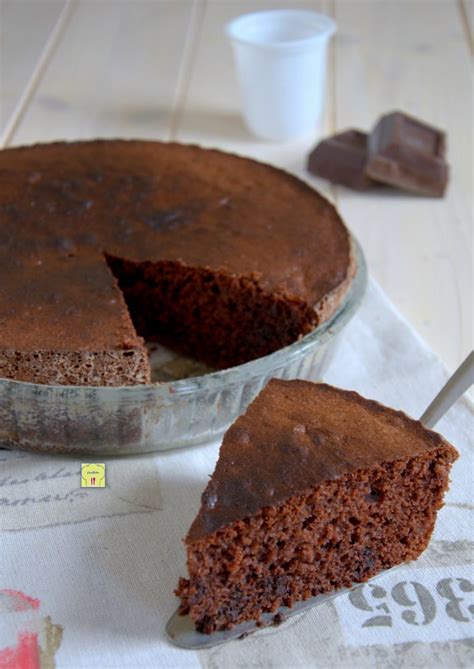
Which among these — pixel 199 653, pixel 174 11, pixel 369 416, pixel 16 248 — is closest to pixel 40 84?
pixel 174 11

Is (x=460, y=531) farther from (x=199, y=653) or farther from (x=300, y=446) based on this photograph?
(x=199, y=653)

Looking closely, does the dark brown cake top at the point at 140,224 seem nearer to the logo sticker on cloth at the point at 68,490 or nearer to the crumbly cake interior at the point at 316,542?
the logo sticker on cloth at the point at 68,490

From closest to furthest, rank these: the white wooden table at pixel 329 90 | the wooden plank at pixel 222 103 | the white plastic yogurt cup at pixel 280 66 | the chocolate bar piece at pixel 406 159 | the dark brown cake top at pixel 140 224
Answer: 1. the dark brown cake top at pixel 140 224
2. the white wooden table at pixel 329 90
3. the chocolate bar piece at pixel 406 159
4. the white plastic yogurt cup at pixel 280 66
5. the wooden plank at pixel 222 103

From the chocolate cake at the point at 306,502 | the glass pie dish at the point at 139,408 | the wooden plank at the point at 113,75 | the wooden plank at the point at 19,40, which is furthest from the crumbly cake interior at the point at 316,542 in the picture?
the wooden plank at the point at 19,40

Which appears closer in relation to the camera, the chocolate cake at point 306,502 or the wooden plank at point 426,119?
the chocolate cake at point 306,502

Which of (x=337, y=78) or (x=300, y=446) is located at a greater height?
(x=300, y=446)

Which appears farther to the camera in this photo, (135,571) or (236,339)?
(236,339)
